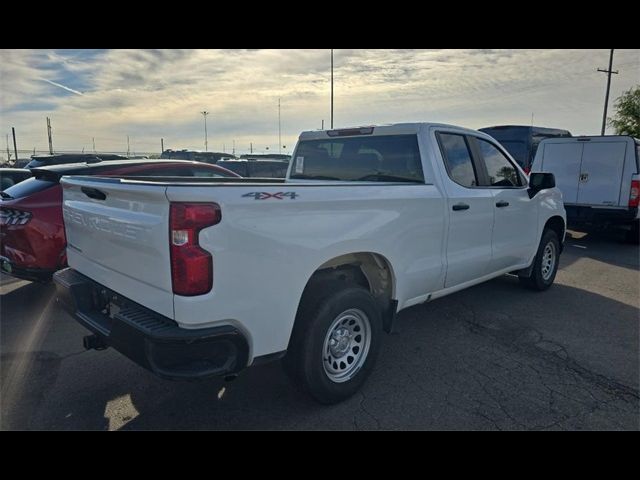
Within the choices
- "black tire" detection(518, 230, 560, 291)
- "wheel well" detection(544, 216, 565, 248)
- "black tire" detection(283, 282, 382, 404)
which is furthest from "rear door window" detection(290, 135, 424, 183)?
"wheel well" detection(544, 216, 565, 248)

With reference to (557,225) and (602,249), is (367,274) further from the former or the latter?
(602,249)

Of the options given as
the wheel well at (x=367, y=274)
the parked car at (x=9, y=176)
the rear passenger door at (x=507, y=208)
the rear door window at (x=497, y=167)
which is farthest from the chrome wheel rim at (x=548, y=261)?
the parked car at (x=9, y=176)

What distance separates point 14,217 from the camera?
484 centimetres

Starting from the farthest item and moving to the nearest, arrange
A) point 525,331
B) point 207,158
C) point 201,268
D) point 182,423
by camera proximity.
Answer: point 207,158 < point 525,331 < point 182,423 < point 201,268

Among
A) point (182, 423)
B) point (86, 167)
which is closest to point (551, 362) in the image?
point (182, 423)

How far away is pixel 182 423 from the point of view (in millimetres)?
2883

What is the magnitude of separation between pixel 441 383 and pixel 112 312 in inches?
99.2

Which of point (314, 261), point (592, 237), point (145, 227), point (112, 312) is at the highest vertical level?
point (145, 227)

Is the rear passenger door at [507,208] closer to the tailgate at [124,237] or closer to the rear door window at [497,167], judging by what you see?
the rear door window at [497,167]

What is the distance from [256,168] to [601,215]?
1008cm

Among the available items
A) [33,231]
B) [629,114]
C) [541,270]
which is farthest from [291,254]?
[629,114]

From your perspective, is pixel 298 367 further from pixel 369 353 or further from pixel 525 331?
pixel 525 331

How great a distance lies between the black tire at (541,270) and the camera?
18.6ft

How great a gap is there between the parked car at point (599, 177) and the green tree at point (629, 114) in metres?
27.5
